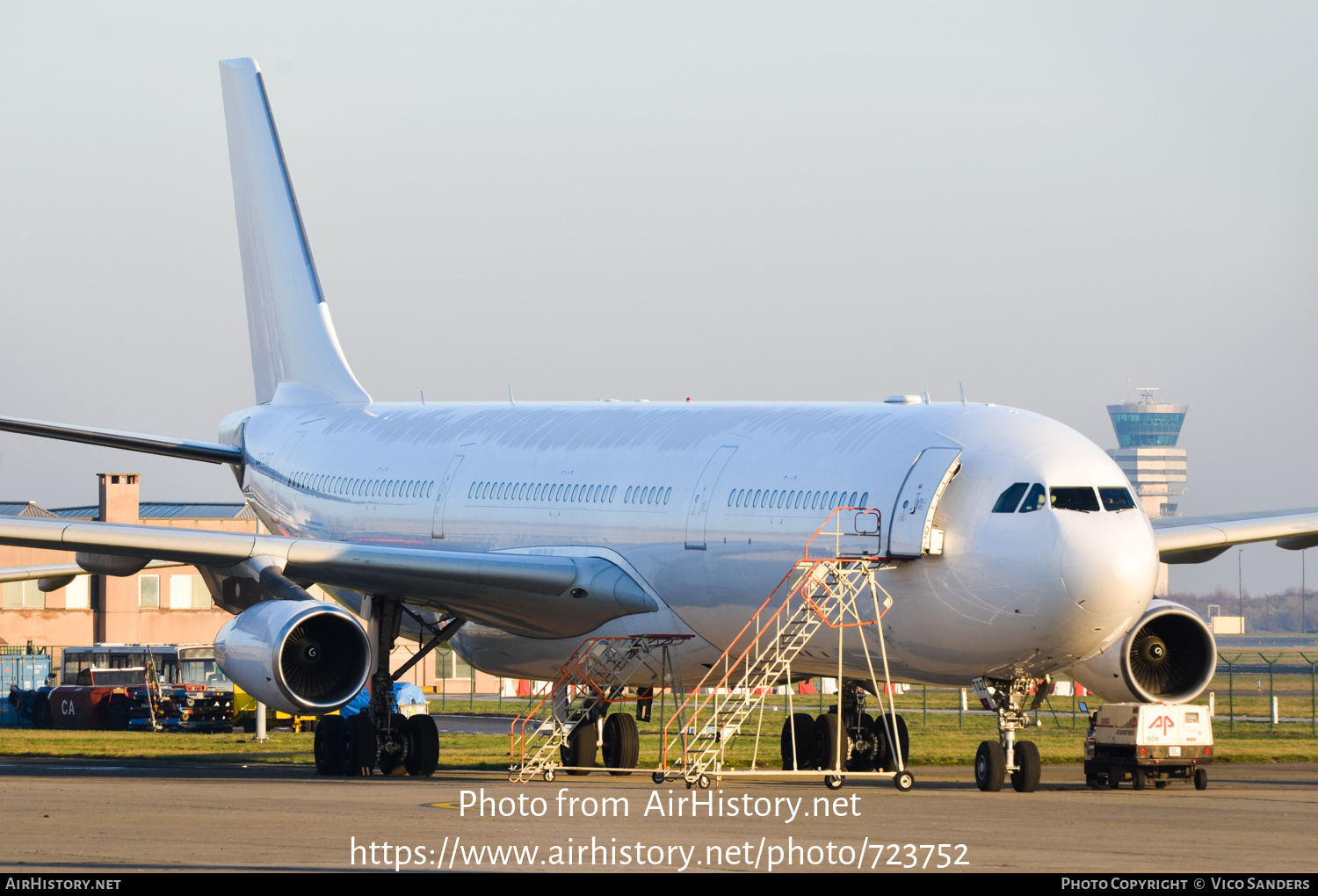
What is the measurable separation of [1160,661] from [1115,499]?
15.1ft

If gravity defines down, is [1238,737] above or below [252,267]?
below

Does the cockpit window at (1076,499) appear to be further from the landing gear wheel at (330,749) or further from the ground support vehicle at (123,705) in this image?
the ground support vehicle at (123,705)

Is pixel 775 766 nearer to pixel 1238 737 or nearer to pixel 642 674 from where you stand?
pixel 642 674

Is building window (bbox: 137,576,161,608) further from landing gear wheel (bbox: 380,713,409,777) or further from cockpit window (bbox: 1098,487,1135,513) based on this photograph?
cockpit window (bbox: 1098,487,1135,513)

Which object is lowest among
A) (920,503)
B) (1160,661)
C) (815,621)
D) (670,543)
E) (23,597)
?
(1160,661)

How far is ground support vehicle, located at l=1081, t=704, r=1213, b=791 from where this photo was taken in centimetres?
2567

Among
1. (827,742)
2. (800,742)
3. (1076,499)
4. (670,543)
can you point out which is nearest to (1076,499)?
(1076,499)

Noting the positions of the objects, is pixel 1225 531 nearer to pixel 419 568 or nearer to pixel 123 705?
pixel 419 568

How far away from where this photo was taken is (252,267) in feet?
127

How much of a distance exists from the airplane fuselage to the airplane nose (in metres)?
0.02

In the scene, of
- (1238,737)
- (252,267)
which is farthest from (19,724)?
(1238,737)

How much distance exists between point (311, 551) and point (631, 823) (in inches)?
394

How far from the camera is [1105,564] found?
850 inches

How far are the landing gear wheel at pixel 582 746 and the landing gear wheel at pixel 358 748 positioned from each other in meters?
2.68
